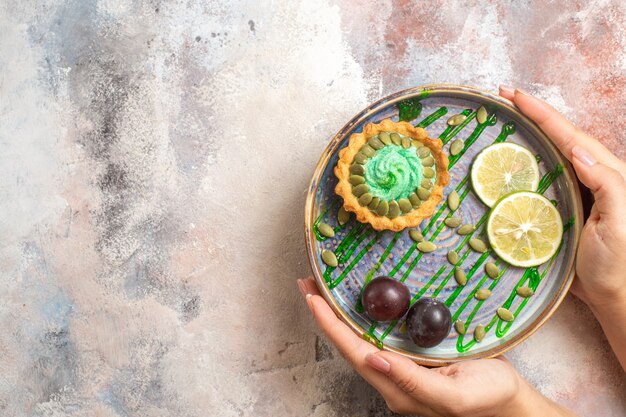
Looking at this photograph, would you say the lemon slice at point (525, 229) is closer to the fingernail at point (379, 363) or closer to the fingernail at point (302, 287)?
the fingernail at point (379, 363)

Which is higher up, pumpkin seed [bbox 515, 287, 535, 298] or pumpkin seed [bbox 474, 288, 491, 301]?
pumpkin seed [bbox 515, 287, 535, 298]

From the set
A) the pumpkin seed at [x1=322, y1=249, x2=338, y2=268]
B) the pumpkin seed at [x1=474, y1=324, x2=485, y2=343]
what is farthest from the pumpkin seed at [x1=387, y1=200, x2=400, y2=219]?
the pumpkin seed at [x1=474, y1=324, x2=485, y2=343]

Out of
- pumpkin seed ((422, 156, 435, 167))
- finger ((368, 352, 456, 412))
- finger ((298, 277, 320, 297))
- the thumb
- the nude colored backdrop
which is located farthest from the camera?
the nude colored backdrop

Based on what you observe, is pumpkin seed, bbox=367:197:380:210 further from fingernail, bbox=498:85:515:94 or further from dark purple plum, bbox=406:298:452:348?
fingernail, bbox=498:85:515:94

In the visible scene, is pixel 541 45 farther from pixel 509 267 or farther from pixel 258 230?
pixel 258 230

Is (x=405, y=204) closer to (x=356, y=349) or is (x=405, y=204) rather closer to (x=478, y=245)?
(x=478, y=245)

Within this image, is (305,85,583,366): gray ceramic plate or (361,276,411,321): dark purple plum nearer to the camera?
(361,276,411,321): dark purple plum

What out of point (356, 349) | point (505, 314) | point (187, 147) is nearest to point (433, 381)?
point (356, 349)

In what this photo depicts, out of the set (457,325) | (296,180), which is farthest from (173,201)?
(457,325)

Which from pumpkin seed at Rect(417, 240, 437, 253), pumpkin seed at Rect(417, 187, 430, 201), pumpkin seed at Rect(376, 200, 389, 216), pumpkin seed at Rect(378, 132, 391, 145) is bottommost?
pumpkin seed at Rect(417, 240, 437, 253)
